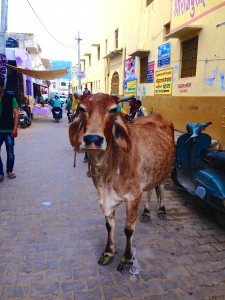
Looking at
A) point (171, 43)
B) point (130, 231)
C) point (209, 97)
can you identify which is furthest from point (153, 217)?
point (171, 43)

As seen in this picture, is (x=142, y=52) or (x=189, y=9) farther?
(x=142, y=52)

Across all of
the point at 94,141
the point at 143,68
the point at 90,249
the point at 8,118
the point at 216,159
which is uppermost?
the point at 143,68

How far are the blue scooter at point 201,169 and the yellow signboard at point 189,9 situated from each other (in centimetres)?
438

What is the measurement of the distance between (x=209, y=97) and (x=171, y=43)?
3.48 m

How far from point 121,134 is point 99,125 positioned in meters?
0.35

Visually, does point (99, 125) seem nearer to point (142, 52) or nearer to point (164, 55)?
point (164, 55)

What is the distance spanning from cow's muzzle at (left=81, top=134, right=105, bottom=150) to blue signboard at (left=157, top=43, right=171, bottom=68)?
890cm

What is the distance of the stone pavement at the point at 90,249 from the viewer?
2441 millimetres

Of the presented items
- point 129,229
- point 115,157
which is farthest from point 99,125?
point 129,229

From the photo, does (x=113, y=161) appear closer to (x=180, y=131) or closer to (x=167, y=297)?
(x=167, y=297)

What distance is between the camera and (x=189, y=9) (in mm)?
8148

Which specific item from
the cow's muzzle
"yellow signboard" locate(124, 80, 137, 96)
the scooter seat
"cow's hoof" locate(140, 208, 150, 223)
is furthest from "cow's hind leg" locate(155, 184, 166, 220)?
"yellow signboard" locate(124, 80, 137, 96)

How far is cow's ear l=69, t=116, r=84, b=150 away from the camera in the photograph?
2.41 m

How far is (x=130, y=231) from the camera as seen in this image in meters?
2.77
